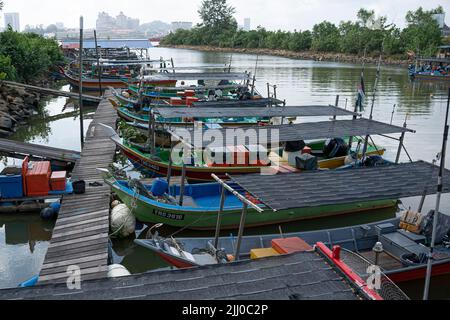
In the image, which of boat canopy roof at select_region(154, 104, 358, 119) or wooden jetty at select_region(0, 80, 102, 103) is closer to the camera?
A: boat canopy roof at select_region(154, 104, 358, 119)

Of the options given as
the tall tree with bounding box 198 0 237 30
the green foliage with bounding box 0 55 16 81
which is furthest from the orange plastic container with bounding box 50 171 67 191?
the tall tree with bounding box 198 0 237 30

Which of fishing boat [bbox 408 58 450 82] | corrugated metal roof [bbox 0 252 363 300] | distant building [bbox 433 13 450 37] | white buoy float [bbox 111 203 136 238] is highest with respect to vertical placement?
distant building [bbox 433 13 450 37]

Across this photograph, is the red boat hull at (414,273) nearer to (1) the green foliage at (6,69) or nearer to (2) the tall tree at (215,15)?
(1) the green foliage at (6,69)

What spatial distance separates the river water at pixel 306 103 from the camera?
12.3 metres

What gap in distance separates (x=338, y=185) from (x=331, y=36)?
96146mm

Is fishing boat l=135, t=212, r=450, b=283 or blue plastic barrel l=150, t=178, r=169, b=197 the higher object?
blue plastic barrel l=150, t=178, r=169, b=197

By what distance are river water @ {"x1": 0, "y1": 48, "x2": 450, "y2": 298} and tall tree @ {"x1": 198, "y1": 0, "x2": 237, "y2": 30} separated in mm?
69612

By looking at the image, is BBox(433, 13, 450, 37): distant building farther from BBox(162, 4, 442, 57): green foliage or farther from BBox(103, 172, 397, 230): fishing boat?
BBox(103, 172, 397, 230): fishing boat

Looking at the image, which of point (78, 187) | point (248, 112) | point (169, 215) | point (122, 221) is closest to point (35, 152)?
point (78, 187)

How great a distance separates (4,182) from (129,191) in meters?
4.01

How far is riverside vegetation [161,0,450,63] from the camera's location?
81.4 m

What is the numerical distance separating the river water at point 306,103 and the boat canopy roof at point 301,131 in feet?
9.72

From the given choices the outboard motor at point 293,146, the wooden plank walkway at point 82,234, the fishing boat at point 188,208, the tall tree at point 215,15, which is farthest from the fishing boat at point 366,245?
the tall tree at point 215,15
